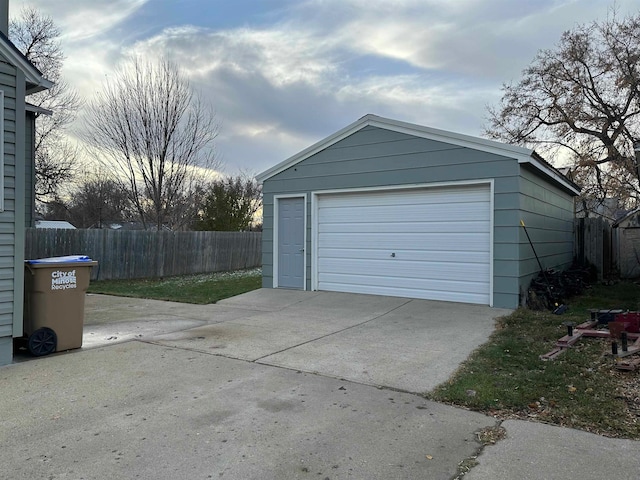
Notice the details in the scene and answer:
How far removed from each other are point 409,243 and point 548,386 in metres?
5.23

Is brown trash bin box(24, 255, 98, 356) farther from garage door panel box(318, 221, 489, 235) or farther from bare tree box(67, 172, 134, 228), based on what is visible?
bare tree box(67, 172, 134, 228)

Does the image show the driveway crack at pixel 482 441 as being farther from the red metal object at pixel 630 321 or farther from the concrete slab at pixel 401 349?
the red metal object at pixel 630 321

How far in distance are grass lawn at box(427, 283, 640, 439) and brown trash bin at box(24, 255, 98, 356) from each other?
4329 millimetres

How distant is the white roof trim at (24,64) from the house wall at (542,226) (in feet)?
24.5

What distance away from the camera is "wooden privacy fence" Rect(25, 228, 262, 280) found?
13562 mm

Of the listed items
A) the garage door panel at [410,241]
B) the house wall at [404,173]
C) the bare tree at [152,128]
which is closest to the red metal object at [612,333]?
the house wall at [404,173]

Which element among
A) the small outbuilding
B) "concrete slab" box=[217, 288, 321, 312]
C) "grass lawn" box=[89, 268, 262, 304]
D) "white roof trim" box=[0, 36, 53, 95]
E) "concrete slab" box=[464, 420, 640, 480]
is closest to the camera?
"concrete slab" box=[464, 420, 640, 480]

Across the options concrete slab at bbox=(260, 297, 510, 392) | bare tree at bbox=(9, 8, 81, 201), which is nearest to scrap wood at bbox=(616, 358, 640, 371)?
concrete slab at bbox=(260, 297, 510, 392)

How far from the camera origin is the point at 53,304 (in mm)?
5336

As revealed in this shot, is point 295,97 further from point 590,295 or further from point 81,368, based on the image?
point 81,368

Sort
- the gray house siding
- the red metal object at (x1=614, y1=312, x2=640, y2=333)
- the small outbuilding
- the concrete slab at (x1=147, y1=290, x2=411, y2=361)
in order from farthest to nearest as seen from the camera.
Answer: the small outbuilding, the gray house siding, the concrete slab at (x1=147, y1=290, x2=411, y2=361), the red metal object at (x1=614, y1=312, x2=640, y2=333)

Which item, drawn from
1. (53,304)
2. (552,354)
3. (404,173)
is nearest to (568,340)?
(552,354)

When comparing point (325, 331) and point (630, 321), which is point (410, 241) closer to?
point (325, 331)

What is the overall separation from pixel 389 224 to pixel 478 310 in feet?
8.52
